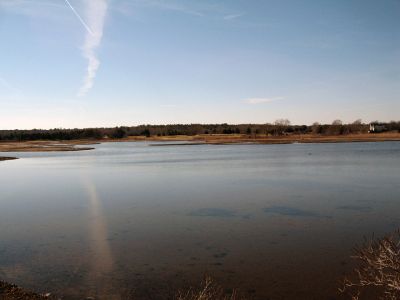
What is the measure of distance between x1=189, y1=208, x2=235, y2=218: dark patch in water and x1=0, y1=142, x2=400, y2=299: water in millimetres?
101

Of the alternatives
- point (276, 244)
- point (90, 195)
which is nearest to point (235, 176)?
point (90, 195)

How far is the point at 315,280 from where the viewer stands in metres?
7.38

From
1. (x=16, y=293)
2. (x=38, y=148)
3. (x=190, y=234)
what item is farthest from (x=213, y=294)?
(x=38, y=148)

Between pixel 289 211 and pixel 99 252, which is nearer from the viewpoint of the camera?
pixel 99 252

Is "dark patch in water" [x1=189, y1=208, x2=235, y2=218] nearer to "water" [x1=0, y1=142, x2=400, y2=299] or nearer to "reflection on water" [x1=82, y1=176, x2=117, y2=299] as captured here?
"water" [x1=0, y1=142, x2=400, y2=299]

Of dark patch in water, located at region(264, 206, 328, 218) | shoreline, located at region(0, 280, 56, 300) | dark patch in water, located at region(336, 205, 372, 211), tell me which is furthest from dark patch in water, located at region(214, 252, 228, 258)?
dark patch in water, located at region(336, 205, 372, 211)

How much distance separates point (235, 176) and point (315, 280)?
15.7 metres

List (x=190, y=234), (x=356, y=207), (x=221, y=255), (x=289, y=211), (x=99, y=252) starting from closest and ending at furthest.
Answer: (x=221, y=255) → (x=99, y=252) → (x=190, y=234) → (x=289, y=211) → (x=356, y=207)

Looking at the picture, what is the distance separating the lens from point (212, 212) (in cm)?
1334

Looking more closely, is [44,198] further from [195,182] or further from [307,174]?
[307,174]

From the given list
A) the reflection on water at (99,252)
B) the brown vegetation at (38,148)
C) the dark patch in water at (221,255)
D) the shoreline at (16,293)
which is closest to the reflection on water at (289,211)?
the dark patch in water at (221,255)

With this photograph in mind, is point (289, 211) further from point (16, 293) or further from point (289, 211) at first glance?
point (16, 293)

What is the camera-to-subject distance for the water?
7492mm

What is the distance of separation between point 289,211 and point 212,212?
2.65 meters
